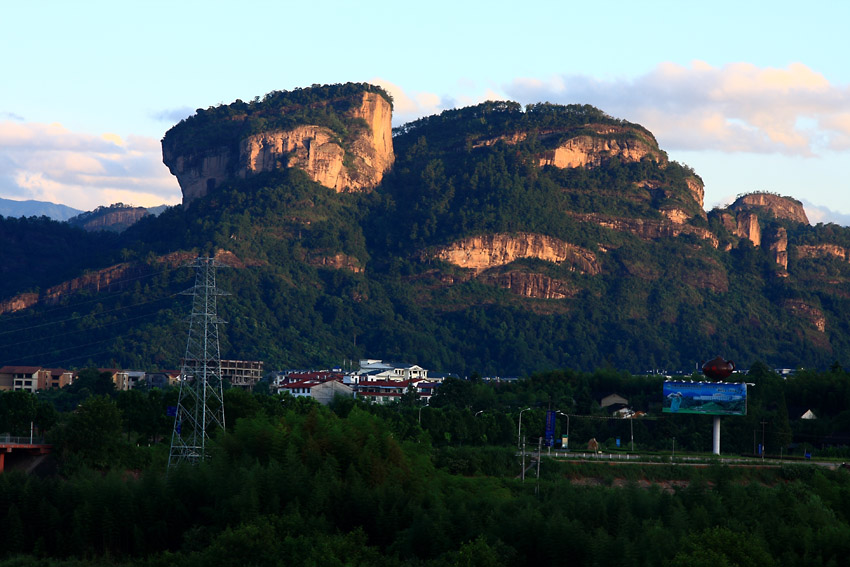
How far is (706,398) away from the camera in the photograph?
92.9 m

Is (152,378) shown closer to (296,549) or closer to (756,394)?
(756,394)

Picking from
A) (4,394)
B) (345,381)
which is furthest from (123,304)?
(4,394)

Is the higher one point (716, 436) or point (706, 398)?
point (706, 398)

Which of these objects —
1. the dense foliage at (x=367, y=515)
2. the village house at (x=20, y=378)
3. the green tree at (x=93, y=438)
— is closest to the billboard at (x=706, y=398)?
the dense foliage at (x=367, y=515)

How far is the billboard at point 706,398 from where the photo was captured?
91.8m

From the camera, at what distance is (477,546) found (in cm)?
4853

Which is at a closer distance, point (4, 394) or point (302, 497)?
point (302, 497)

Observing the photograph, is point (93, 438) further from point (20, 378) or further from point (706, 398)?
point (20, 378)

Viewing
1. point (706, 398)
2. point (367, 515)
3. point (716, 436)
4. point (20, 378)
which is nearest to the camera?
point (367, 515)

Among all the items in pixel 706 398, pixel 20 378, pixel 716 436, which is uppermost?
pixel 706 398

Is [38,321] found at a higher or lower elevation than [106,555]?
higher

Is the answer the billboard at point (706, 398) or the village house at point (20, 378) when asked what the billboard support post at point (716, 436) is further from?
the village house at point (20, 378)

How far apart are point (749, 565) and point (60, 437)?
44306 mm

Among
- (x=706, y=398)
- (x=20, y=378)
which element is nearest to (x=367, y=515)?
(x=706, y=398)
